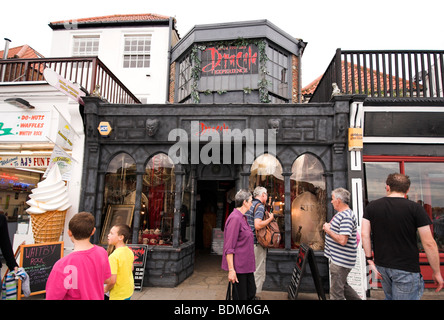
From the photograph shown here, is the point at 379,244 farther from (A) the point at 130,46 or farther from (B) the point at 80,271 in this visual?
(A) the point at 130,46

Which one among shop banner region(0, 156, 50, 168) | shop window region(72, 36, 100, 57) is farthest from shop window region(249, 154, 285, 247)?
shop window region(72, 36, 100, 57)


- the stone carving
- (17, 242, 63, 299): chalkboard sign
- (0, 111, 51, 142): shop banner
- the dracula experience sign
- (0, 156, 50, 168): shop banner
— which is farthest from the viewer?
the dracula experience sign

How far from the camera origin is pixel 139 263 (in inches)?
227

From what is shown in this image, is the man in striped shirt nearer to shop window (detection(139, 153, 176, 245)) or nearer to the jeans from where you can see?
the jeans

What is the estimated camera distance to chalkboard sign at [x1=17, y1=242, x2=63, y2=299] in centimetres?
507

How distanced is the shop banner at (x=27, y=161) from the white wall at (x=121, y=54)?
5796mm

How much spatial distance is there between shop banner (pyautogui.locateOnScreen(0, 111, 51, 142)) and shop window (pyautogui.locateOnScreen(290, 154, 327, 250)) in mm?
6330

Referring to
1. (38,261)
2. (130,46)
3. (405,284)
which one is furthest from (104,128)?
(130,46)

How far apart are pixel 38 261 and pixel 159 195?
276 centimetres

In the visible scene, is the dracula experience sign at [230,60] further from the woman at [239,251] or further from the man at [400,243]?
the man at [400,243]

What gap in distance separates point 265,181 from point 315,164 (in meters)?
1.26

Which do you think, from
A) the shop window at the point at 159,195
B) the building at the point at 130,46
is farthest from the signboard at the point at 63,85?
the building at the point at 130,46

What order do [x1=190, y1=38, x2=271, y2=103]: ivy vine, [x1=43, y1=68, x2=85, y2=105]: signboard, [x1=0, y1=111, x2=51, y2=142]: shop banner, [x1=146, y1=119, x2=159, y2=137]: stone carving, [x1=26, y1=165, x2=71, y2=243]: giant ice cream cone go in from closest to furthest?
[x1=43, y1=68, x2=85, y2=105]: signboard
[x1=26, y1=165, x2=71, y2=243]: giant ice cream cone
[x1=146, y1=119, x2=159, y2=137]: stone carving
[x1=0, y1=111, x2=51, y2=142]: shop banner
[x1=190, y1=38, x2=271, y2=103]: ivy vine

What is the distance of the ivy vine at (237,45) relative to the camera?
9211mm
